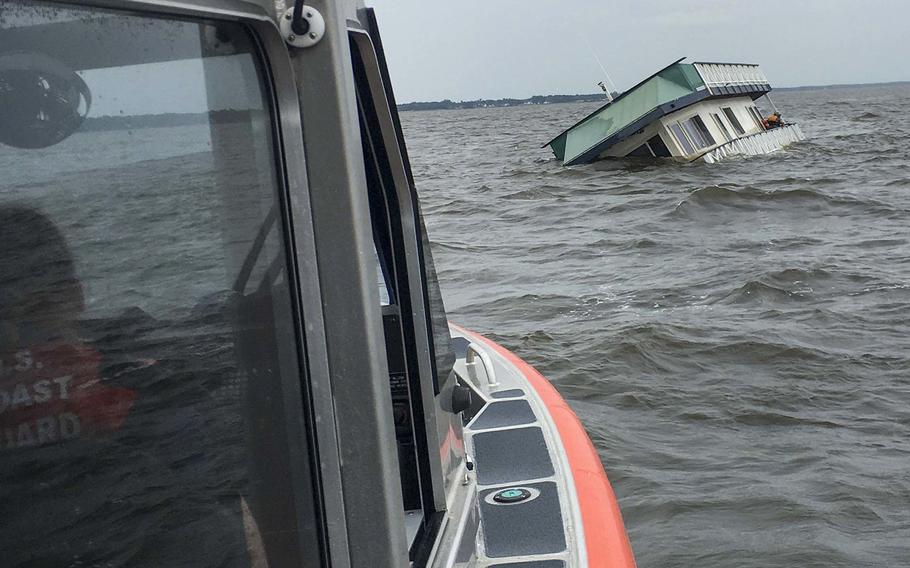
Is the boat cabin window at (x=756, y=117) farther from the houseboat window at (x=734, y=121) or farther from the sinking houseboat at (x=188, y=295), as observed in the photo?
the sinking houseboat at (x=188, y=295)

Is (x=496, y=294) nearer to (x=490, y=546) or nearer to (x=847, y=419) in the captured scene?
(x=847, y=419)

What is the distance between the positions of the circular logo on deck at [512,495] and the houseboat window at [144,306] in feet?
5.38

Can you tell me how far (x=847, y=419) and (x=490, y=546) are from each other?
5038 millimetres

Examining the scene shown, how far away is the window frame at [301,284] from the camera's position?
4.69 feet

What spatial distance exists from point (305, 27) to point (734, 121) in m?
29.7

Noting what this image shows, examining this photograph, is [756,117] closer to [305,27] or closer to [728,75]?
[728,75]

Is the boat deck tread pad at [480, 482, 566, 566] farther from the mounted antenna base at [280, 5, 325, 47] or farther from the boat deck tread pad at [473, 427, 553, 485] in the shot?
the mounted antenna base at [280, 5, 325, 47]

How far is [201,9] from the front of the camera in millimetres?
1298

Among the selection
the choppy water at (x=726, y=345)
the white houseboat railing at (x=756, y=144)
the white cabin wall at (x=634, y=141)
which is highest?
the white cabin wall at (x=634, y=141)

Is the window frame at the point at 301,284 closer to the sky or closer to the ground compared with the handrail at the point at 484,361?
closer to the sky

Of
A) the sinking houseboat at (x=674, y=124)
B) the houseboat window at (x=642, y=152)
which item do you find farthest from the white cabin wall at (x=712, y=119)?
the houseboat window at (x=642, y=152)

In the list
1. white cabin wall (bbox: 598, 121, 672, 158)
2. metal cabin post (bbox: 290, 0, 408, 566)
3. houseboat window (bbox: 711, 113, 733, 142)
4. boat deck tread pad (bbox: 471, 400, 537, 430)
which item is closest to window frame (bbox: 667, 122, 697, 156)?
white cabin wall (bbox: 598, 121, 672, 158)

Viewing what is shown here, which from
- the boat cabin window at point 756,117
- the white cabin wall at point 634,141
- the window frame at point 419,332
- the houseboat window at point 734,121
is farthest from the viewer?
the boat cabin window at point 756,117

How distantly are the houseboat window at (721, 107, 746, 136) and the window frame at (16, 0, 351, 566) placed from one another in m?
28.8
